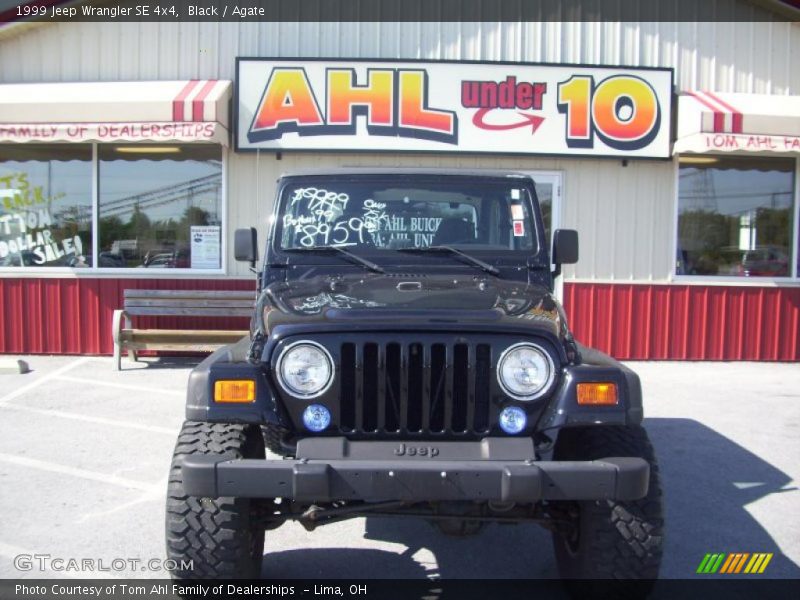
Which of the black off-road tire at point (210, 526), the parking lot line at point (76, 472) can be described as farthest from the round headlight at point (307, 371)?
the parking lot line at point (76, 472)

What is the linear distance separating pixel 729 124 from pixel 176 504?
7.75 m

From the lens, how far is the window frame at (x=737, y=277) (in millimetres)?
9266

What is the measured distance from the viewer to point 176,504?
113 inches

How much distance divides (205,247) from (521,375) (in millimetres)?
7045

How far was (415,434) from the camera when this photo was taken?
2.87m

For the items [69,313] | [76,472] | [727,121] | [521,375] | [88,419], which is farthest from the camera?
[69,313]

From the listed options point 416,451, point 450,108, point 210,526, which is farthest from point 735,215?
point 210,526

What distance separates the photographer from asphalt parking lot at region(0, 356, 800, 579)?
3.66 m

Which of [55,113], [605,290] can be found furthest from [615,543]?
[55,113]

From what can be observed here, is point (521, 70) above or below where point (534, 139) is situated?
above

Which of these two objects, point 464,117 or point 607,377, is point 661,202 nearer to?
point 464,117

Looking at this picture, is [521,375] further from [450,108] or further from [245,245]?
[450,108]

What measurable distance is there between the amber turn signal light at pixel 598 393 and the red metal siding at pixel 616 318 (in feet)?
21.4

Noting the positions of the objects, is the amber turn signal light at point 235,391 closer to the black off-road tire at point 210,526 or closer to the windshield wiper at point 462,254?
the black off-road tire at point 210,526
